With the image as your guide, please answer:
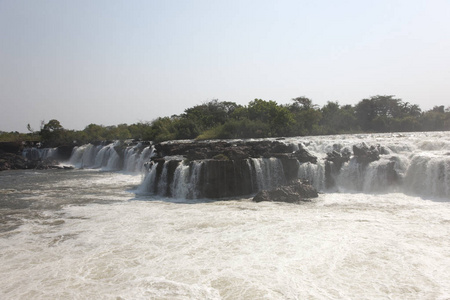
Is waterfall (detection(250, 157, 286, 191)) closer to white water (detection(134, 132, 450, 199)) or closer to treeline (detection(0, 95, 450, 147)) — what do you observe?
white water (detection(134, 132, 450, 199))

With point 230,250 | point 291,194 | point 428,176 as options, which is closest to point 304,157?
point 291,194

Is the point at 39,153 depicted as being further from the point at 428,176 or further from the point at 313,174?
the point at 428,176

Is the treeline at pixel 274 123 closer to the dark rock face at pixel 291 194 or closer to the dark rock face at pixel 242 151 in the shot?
the dark rock face at pixel 242 151

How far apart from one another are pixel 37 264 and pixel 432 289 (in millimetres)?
8573

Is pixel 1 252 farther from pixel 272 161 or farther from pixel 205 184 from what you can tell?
pixel 272 161

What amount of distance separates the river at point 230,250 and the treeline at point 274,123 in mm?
20468

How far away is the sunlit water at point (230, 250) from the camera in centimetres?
626

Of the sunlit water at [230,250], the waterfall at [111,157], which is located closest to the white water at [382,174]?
the sunlit water at [230,250]

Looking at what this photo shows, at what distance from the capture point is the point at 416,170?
14.5 metres

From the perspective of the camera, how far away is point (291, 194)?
13.5 meters

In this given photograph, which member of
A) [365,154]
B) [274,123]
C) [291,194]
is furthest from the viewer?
[274,123]

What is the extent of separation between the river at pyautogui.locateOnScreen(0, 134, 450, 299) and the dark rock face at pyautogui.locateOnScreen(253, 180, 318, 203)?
1.93 ft

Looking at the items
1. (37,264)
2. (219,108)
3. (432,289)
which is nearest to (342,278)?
(432,289)

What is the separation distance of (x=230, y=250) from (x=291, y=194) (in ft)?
19.9
